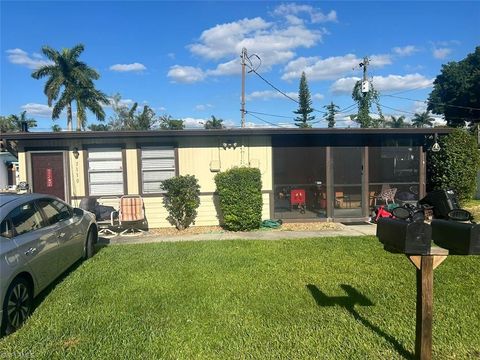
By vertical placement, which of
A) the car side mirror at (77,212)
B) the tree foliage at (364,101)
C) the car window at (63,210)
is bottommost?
the car side mirror at (77,212)

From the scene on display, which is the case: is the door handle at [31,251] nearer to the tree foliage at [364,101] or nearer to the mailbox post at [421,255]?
the mailbox post at [421,255]

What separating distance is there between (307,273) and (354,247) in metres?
2.03

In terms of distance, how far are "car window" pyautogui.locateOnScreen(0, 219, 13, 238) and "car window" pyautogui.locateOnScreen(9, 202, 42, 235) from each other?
0.30ft

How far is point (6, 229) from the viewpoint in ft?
13.8

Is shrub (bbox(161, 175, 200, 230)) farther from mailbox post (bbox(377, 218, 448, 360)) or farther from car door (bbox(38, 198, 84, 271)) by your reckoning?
mailbox post (bbox(377, 218, 448, 360))

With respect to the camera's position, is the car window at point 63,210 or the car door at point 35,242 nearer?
→ the car door at point 35,242

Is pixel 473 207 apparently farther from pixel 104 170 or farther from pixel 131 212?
pixel 104 170

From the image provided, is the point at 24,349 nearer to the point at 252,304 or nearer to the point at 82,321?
the point at 82,321

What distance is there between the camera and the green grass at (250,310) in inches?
137

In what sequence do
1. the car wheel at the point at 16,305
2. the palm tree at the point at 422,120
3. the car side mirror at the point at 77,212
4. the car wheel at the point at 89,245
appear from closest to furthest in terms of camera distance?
1. the car wheel at the point at 16,305
2. the car side mirror at the point at 77,212
3. the car wheel at the point at 89,245
4. the palm tree at the point at 422,120

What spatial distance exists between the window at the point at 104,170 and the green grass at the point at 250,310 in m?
4.01

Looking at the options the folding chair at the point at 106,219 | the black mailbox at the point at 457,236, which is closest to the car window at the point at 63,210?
the folding chair at the point at 106,219

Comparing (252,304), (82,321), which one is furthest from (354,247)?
(82,321)

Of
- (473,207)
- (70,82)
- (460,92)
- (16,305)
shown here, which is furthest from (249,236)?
(460,92)
